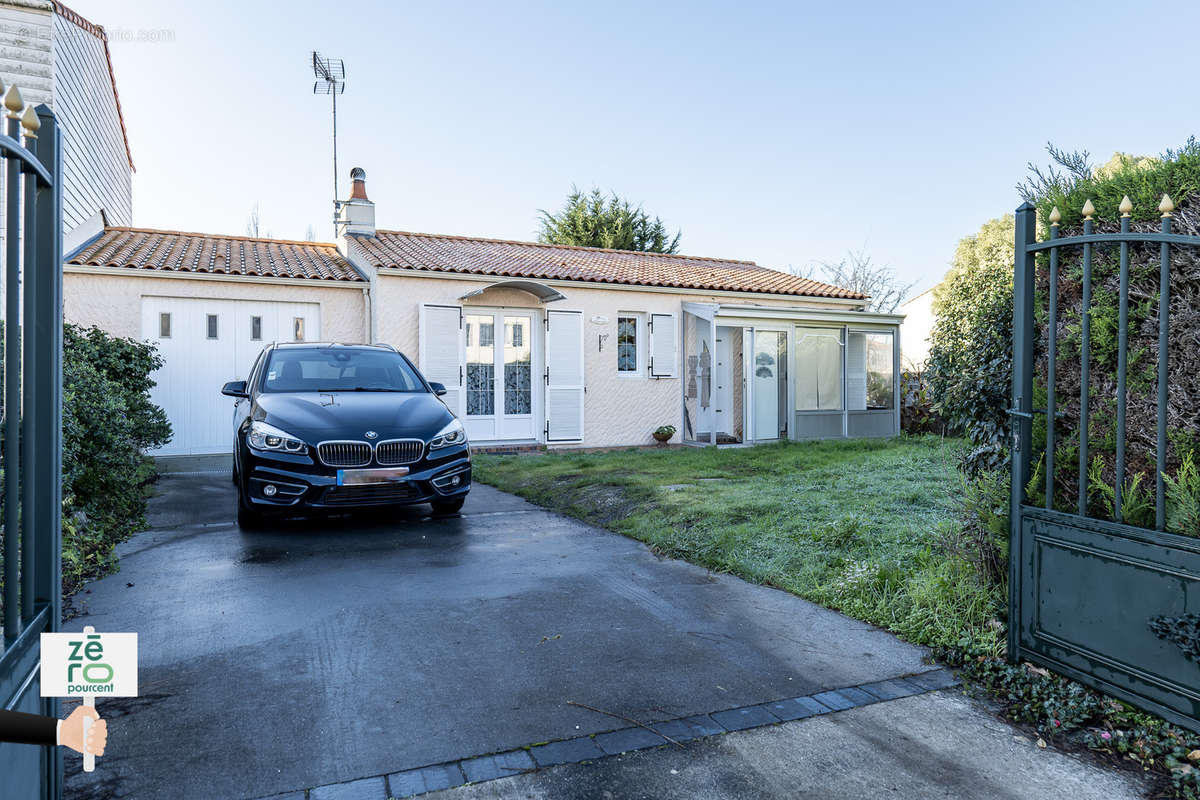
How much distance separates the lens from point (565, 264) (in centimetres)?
1512

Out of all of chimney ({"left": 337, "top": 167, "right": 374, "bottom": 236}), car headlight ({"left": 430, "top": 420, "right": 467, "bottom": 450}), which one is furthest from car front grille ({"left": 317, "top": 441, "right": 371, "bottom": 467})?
chimney ({"left": 337, "top": 167, "right": 374, "bottom": 236})

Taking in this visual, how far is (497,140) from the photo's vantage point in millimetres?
20641

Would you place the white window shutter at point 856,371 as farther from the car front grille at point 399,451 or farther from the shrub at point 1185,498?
the shrub at point 1185,498

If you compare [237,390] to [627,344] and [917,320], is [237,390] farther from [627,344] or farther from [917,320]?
[917,320]

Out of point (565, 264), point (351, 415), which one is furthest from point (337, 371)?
point (565, 264)

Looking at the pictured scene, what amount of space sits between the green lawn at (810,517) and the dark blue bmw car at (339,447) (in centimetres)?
157

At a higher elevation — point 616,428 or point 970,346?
point 970,346

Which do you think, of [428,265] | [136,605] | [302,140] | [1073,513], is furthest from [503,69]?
[1073,513]

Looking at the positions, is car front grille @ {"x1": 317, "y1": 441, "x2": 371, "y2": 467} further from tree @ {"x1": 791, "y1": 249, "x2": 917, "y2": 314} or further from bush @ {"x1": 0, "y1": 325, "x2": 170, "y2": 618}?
tree @ {"x1": 791, "y1": 249, "x2": 917, "y2": 314}

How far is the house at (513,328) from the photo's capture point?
38.0 ft

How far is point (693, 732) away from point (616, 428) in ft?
37.5

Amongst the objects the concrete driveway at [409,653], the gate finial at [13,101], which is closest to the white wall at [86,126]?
the concrete driveway at [409,653]

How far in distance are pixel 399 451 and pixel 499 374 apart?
7.21 m

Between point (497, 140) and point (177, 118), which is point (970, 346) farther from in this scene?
point (497, 140)
